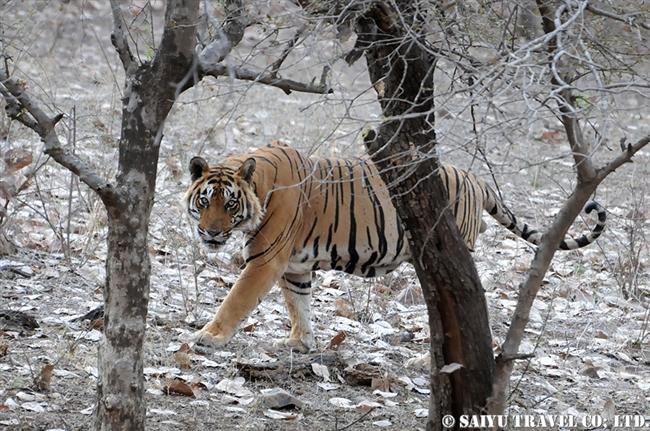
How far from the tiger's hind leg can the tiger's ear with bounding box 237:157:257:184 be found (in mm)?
823

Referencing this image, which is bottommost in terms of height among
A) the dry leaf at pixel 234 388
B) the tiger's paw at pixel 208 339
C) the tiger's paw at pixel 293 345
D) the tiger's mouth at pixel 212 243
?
the dry leaf at pixel 234 388

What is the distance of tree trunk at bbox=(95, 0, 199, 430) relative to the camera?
3080 mm

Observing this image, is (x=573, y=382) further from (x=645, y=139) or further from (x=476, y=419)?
(x=645, y=139)

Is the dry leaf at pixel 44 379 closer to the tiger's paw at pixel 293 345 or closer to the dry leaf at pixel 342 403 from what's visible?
the dry leaf at pixel 342 403

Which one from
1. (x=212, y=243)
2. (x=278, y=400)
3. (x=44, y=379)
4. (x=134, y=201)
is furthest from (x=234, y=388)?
(x=134, y=201)

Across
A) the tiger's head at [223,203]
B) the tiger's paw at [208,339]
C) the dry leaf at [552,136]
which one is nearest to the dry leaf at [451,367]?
the tiger's paw at [208,339]

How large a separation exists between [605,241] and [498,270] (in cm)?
165

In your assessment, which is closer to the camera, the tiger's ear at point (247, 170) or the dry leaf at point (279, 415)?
the dry leaf at point (279, 415)

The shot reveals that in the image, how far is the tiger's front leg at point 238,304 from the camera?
498cm

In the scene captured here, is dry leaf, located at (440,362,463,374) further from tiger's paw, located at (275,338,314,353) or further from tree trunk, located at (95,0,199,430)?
tiger's paw, located at (275,338,314,353)

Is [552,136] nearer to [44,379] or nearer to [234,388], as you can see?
[234,388]

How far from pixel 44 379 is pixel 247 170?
75.2 inches

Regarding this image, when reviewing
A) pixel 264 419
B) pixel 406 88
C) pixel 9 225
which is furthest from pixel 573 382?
pixel 9 225

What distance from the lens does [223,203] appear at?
5.18 m
